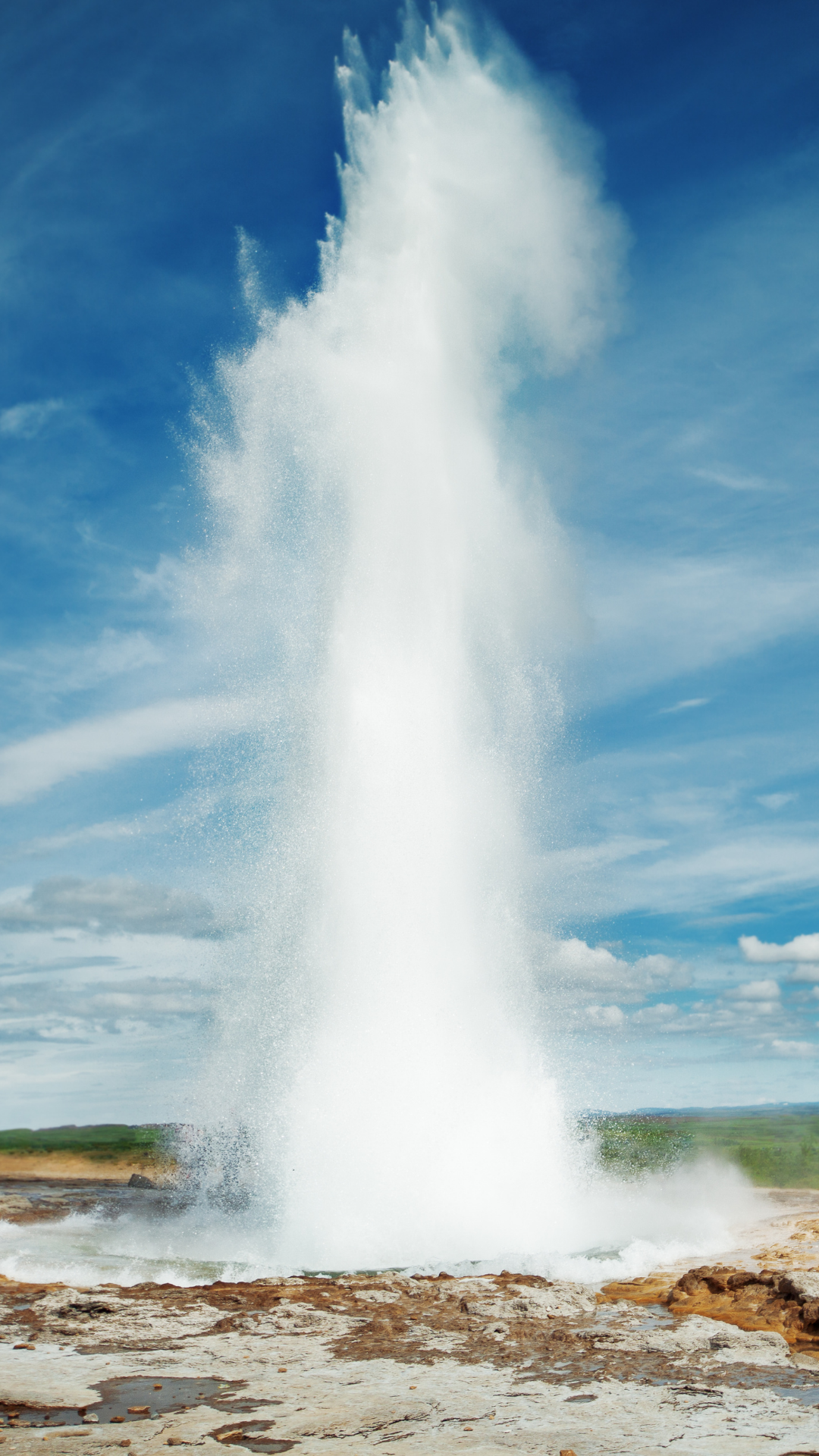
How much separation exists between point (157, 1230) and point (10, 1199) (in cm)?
1728

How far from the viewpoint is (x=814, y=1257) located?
19000 millimetres

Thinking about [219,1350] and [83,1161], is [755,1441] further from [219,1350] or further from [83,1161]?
[83,1161]

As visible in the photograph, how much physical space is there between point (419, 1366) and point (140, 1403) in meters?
3.25

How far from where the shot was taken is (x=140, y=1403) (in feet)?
32.9

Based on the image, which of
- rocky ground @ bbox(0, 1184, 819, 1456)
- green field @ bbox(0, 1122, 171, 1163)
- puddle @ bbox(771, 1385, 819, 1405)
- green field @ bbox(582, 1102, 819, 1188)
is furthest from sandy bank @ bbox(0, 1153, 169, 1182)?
puddle @ bbox(771, 1385, 819, 1405)

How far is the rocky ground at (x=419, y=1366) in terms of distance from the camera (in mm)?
8727

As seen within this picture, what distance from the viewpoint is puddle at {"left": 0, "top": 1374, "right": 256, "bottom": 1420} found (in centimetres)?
952

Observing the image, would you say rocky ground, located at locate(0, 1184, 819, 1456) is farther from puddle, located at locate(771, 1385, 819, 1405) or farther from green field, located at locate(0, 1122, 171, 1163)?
green field, located at locate(0, 1122, 171, 1163)

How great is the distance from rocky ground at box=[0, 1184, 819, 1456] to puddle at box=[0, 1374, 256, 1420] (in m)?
0.03

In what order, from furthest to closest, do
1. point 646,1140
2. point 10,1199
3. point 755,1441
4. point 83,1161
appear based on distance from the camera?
point 83,1161
point 646,1140
point 10,1199
point 755,1441

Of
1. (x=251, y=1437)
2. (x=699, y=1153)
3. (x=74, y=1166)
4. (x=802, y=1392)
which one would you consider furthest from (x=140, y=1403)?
(x=74, y=1166)

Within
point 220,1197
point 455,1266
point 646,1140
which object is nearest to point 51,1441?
point 455,1266

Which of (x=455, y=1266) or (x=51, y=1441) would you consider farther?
(x=455, y=1266)

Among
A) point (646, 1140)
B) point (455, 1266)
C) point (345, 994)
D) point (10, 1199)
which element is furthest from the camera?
point (646, 1140)
